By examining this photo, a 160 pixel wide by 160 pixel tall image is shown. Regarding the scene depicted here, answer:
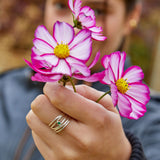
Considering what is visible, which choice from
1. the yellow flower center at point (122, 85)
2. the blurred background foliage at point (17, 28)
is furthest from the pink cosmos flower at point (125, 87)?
the blurred background foliage at point (17, 28)

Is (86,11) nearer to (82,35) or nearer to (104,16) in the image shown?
(82,35)

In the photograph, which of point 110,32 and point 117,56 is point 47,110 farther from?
point 110,32

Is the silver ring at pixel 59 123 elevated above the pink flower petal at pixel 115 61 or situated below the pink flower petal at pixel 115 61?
below

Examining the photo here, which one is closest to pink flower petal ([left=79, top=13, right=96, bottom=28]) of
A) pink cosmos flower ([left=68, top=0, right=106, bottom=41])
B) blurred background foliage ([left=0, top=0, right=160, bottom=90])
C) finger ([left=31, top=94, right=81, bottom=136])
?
pink cosmos flower ([left=68, top=0, right=106, bottom=41])

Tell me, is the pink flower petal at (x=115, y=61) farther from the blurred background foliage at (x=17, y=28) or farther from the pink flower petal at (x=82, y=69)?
the blurred background foliage at (x=17, y=28)

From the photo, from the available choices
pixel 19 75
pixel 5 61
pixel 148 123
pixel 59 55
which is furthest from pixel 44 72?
pixel 5 61
